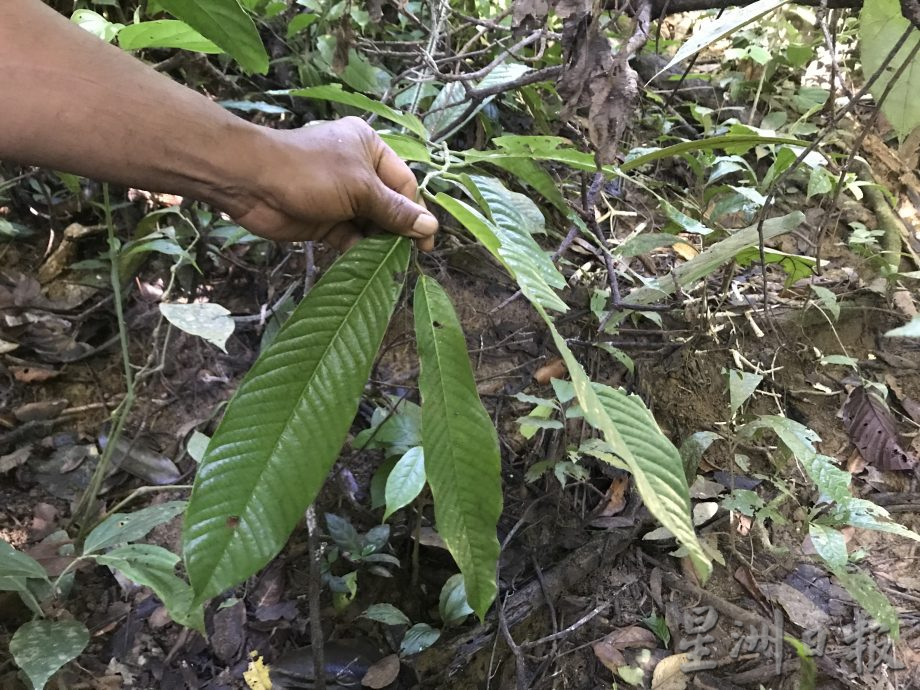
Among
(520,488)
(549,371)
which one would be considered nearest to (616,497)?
(520,488)

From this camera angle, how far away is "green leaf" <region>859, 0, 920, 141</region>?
0.69 metres

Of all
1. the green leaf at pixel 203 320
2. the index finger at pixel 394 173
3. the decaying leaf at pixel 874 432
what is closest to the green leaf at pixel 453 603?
the green leaf at pixel 203 320

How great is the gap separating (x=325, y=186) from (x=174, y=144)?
19 centimetres

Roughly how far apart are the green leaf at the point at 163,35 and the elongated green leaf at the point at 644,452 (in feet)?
2.57

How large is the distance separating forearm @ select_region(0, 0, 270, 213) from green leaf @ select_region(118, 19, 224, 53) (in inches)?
11.0

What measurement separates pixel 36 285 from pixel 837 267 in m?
2.27

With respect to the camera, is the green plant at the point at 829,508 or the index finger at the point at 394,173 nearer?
the index finger at the point at 394,173

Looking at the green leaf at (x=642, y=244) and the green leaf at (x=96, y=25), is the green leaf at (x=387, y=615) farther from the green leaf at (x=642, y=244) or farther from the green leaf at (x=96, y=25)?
the green leaf at (x=96, y=25)

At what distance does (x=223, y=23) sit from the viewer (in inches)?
29.3

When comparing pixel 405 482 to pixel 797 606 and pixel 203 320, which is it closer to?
pixel 203 320

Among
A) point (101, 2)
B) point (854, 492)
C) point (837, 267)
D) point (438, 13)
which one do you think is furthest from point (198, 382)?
point (837, 267)

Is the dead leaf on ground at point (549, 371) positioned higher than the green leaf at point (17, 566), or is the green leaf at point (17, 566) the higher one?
the dead leaf on ground at point (549, 371)

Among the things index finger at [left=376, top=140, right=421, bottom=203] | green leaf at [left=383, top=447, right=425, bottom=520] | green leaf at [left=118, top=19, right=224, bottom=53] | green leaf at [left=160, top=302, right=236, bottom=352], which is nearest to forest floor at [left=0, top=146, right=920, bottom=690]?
green leaf at [left=383, top=447, right=425, bottom=520]

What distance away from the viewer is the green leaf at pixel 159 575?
0.85 m
